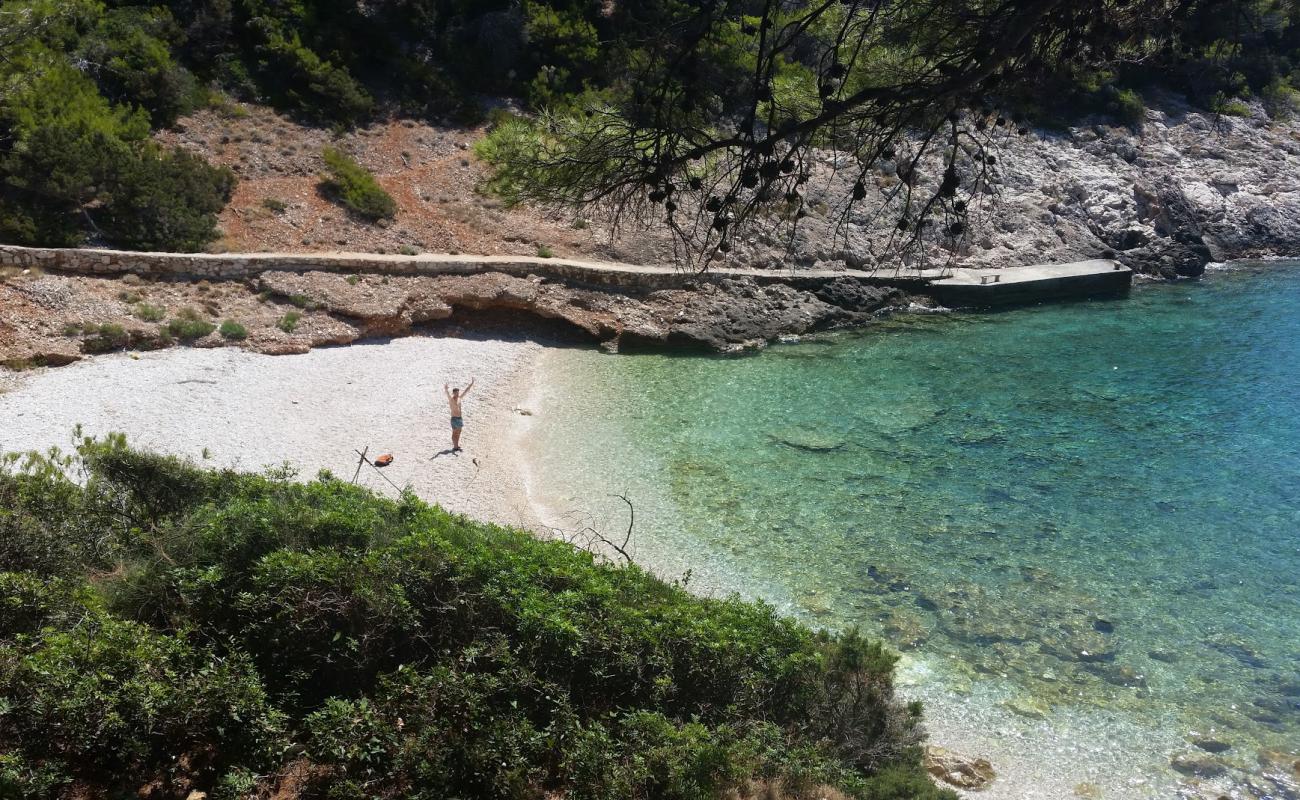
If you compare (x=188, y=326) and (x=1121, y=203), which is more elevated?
(x=1121, y=203)

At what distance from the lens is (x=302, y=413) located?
1502 cm

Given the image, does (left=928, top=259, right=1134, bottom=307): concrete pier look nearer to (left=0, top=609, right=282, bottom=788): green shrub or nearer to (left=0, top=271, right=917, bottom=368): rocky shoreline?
(left=0, top=271, right=917, bottom=368): rocky shoreline

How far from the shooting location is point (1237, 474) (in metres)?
14.0

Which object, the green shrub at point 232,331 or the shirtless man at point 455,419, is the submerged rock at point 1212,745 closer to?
the shirtless man at point 455,419

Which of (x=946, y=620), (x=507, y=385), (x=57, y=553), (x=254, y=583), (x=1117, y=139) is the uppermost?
(x=1117, y=139)

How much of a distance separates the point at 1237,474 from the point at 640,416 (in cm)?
1003

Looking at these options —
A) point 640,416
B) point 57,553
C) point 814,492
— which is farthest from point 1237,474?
point 57,553

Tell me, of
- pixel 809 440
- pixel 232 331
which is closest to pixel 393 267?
pixel 232 331

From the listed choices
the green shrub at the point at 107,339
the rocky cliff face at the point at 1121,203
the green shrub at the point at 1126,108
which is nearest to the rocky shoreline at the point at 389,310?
the green shrub at the point at 107,339

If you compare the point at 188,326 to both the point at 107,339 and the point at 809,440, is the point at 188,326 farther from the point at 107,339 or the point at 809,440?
the point at 809,440

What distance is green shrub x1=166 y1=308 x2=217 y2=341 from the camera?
16922 millimetres

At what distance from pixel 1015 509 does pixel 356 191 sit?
60.6 feet

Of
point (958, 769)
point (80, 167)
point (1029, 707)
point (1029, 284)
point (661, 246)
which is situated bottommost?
point (958, 769)

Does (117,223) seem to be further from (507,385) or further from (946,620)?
(946,620)
